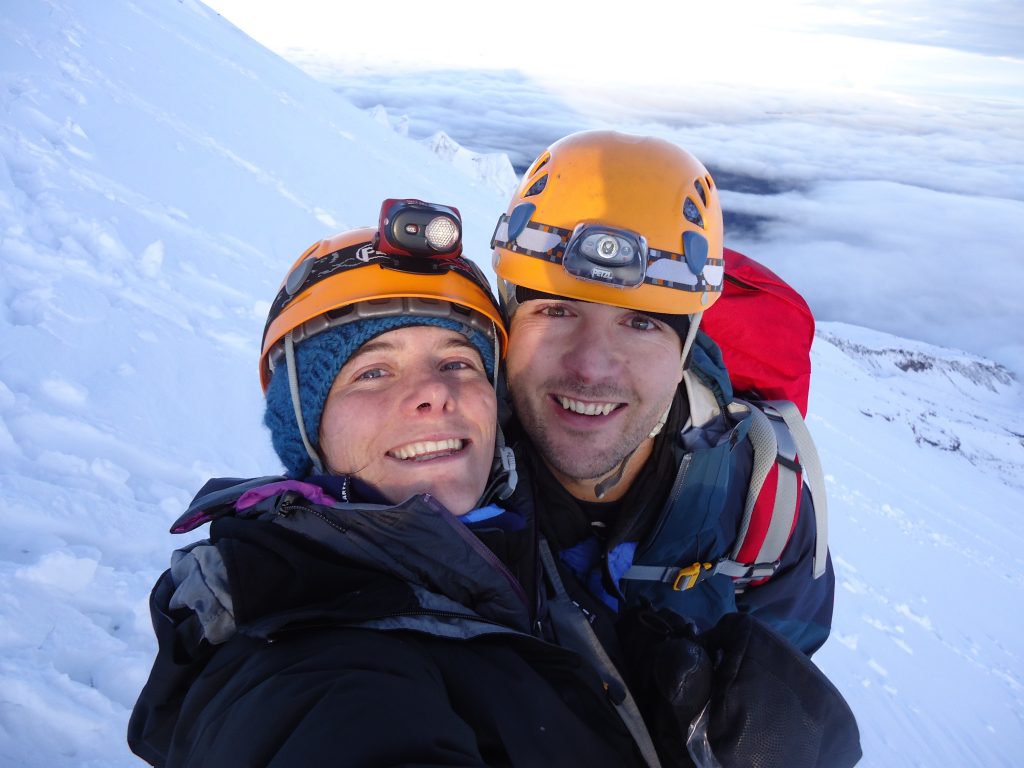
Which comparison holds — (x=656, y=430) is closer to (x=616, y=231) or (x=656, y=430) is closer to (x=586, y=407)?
(x=586, y=407)

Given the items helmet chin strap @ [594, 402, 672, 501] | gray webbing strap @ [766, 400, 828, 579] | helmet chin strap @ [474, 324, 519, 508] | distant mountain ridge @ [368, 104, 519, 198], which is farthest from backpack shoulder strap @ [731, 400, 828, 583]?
distant mountain ridge @ [368, 104, 519, 198]

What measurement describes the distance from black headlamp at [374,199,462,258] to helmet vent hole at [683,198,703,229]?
1.17 m

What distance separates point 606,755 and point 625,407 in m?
1.48

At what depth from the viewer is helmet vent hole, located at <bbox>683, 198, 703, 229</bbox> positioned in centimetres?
302

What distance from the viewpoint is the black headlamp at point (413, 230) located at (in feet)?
7.86

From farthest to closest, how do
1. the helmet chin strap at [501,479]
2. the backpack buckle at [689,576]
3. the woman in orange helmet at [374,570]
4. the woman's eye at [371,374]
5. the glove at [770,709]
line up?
the backpack buckle at [689,576], the helmet chin strap at [501,479], the woman's eye at [371,374], the glove at [770,709], the woman in orange helmet at [374,570]

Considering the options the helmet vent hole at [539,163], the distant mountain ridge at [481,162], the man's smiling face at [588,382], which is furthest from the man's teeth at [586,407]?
the distant mountain ridge at [481,162]

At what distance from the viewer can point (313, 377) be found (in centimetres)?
225

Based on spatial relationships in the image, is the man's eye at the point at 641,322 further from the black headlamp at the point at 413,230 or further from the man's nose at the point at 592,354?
the black headlamp at the point at 413,230

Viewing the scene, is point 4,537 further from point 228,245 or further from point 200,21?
point 200,21

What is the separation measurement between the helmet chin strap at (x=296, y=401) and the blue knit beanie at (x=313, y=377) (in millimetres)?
12

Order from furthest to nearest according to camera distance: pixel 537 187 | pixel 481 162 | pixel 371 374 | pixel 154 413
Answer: pixel 481 162 → pixel 154 413 → pixel 537 187 → pixel 371 374

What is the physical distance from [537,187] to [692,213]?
0.73 meters

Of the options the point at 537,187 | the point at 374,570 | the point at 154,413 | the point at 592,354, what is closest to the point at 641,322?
the point at 592,354
